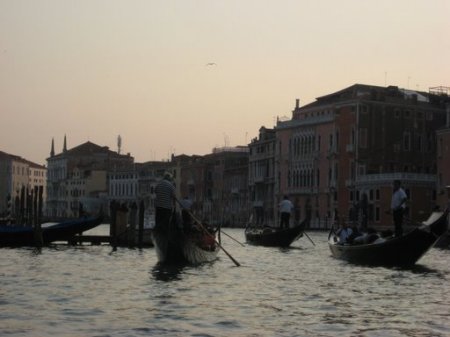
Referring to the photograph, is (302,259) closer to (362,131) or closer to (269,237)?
(269,237)

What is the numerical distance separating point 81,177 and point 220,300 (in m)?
86.6

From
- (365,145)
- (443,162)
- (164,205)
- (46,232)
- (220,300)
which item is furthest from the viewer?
(365,145)

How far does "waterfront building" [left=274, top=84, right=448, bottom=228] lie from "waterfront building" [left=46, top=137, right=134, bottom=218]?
38148 millimetres

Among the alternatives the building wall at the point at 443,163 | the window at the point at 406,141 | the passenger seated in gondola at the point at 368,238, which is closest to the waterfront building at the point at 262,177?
the window at the point at 406,141

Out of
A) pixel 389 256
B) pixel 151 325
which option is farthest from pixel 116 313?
pixel 389 256

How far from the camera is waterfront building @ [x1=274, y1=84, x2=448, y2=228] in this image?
5281 cm

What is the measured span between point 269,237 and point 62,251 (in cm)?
673

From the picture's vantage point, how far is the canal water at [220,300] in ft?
26.1

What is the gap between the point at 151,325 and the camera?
8.02m

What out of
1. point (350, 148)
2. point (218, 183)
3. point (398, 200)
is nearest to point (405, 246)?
point (398, 200)

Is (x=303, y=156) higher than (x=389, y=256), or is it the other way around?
(x=303, y=156)

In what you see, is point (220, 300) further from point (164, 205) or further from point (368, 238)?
point (368, 238)

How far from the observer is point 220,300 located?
10062 millimetres

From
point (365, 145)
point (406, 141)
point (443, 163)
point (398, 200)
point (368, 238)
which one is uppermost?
point (406, 141)
